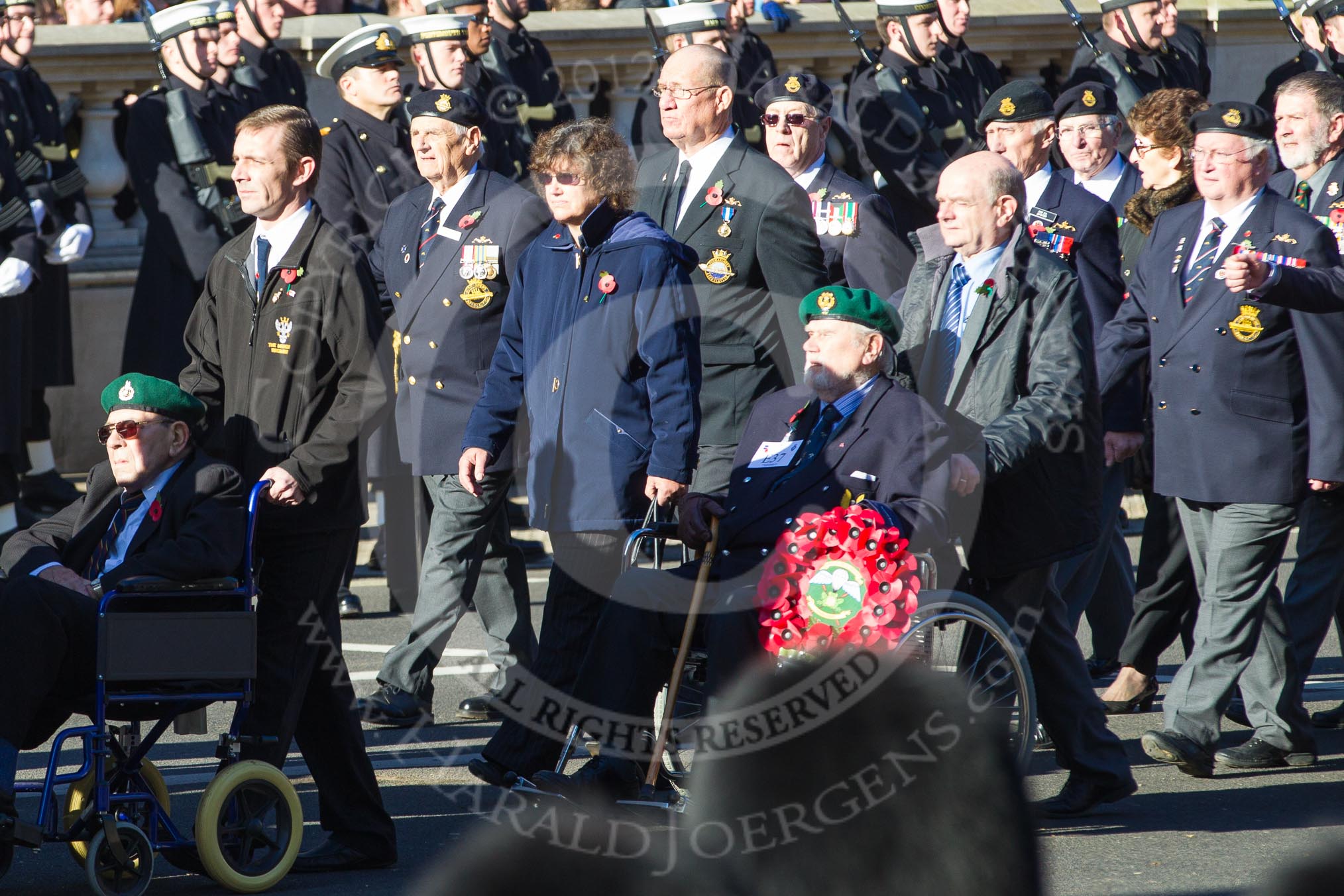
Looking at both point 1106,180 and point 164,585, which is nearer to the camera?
point 164,585

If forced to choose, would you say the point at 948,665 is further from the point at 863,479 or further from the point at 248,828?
the point at 248,828

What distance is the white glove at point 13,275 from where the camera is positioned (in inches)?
344

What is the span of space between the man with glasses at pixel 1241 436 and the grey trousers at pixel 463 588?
2291mm

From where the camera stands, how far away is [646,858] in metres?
1.70

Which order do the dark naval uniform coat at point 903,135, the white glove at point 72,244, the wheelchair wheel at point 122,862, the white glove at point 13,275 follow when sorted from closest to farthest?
1. the wheelchair wheel at point 122,862
2. the white glove at point 13,275
3. the white glove at point 72,244
4. the dark naval uniform coat at point 903,135

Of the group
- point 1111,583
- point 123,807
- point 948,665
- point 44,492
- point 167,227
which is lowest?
point 44,492

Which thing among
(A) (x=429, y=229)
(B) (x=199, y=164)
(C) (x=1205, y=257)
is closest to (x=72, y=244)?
(B) (x=199, y=164)

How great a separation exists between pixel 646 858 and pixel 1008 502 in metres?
3.82

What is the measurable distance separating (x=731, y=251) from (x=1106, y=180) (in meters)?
1.91

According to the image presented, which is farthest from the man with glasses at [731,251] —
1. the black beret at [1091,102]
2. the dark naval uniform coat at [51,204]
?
the dark naval uniform coat at [51,204]

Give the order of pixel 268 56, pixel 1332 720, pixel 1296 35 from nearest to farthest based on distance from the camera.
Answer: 1. pixel 1332 720
2. pixel 268 56
3. pixel 1296 35

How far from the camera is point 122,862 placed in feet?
15.3

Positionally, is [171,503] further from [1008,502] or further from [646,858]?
[646,858]

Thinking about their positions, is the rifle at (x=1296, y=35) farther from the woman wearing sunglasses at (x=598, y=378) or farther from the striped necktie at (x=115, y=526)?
the striped necktie at (x=115, y=526)
